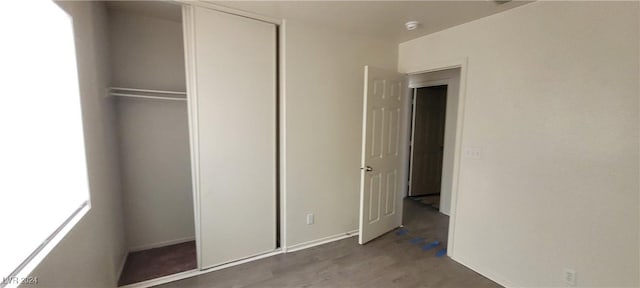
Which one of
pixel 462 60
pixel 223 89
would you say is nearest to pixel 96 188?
pixel 223 89

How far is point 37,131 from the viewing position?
4.08 ft

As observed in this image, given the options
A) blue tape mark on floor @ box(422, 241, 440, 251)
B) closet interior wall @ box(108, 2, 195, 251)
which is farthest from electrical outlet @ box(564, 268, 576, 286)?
closet interior wall @ box(108, 2, 195, 251)

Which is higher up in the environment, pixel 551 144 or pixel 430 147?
pixel 551 144

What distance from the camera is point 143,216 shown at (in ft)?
8.87

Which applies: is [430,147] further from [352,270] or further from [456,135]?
[352,270]

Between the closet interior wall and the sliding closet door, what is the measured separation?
2.02 ft

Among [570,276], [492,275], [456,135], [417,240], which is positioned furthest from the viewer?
[417,240]

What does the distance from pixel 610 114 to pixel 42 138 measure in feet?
11.0

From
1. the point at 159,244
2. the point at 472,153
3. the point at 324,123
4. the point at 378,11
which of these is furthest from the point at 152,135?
the point at 472,153

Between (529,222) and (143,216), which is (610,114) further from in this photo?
(143,216)

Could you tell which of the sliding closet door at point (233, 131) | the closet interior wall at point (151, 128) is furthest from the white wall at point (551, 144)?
the closet interior wall at point (151, 128)

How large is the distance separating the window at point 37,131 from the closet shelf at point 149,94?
784 millimetres

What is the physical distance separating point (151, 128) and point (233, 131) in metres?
1.00

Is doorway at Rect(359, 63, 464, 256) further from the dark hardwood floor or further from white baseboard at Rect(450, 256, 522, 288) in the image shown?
the dark hardwood floor
